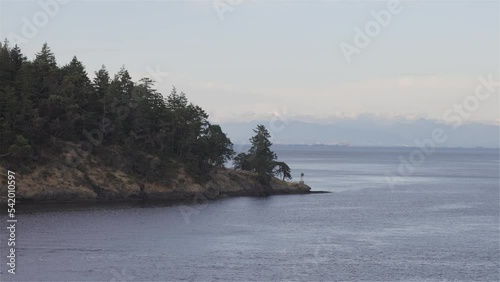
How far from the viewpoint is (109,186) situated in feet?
401

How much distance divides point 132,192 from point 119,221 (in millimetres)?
28486

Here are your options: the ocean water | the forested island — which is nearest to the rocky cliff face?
the forested island

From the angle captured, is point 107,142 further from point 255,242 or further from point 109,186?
point 255,242

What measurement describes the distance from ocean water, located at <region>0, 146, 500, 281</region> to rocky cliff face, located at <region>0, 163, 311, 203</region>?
498 centimetres

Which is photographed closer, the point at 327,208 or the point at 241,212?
the point at 241,212

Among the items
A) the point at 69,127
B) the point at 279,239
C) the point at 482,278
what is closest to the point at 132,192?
the point at 69,127

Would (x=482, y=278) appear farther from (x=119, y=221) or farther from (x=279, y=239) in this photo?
(x=119, y=221)

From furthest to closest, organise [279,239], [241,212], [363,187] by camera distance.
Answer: [363,187] → [241,212] → [279,239]

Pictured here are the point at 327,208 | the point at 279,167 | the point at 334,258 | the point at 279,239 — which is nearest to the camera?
the point at 334,258

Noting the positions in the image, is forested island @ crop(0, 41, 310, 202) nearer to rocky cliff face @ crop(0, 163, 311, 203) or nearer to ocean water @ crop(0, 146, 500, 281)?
rocky cliff face @ crop(0, 163, 311, 203)

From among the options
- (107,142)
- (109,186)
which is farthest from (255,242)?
(107,142)

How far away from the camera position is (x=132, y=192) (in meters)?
125

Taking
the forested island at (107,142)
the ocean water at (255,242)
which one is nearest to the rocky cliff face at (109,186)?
the forested island at (107,142)

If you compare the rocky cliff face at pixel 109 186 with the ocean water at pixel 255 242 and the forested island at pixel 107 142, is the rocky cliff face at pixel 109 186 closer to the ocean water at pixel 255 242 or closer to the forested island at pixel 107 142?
the forested island at pixel 107 142
